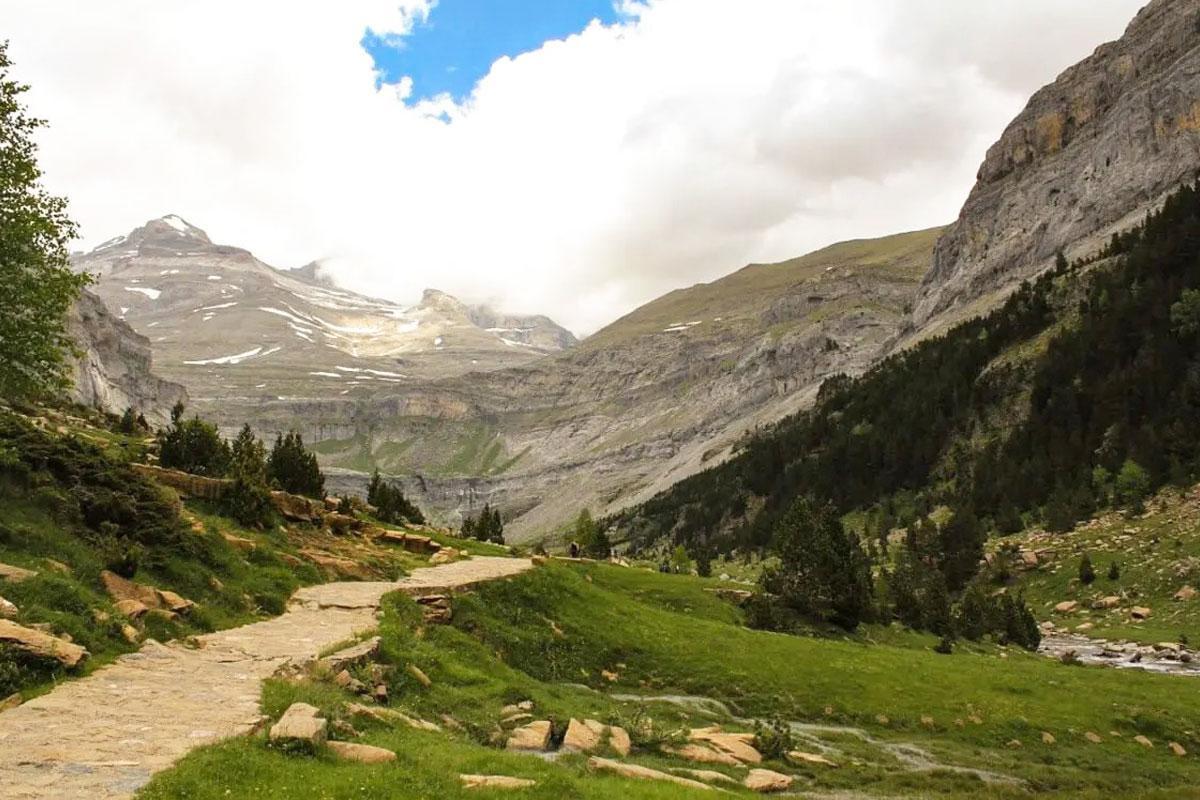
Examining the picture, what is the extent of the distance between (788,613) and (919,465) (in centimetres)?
8250

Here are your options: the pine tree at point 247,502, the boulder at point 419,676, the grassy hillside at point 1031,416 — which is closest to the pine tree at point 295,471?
the pine tree at point 247,502

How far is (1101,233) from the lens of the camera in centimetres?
16738

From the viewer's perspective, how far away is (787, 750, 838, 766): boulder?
18.9m

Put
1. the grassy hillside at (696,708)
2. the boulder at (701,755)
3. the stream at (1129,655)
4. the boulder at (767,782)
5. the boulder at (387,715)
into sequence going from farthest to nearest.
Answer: the stream at (1129,655) < the boulder at (701,755) < the boulder at (767,782) < the boulder at (387,715) < the grassy hillside at (696,708)

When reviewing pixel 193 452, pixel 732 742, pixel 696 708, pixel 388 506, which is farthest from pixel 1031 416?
pixel 193 452

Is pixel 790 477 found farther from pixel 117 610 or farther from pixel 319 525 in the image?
pixel 117 610

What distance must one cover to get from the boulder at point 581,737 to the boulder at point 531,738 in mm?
480

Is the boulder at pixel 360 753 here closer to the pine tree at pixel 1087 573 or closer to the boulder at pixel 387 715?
the boulder at pixel 387 715

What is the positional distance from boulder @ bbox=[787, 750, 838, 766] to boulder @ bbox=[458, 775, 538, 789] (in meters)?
9.80

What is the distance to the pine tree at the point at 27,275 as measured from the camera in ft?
66.5

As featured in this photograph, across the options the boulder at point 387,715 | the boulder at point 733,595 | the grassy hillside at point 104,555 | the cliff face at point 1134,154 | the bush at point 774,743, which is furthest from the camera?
the cliff face at point 1134,154

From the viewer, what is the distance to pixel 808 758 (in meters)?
19.0

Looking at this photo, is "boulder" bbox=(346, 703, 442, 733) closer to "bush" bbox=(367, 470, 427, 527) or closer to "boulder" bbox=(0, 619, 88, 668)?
"boulder" bbox=(0, 619, 88, 668)

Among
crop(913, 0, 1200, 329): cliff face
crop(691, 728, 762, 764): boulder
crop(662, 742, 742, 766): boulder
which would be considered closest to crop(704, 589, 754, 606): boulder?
crop(691, 728, 762, 764): boulder
